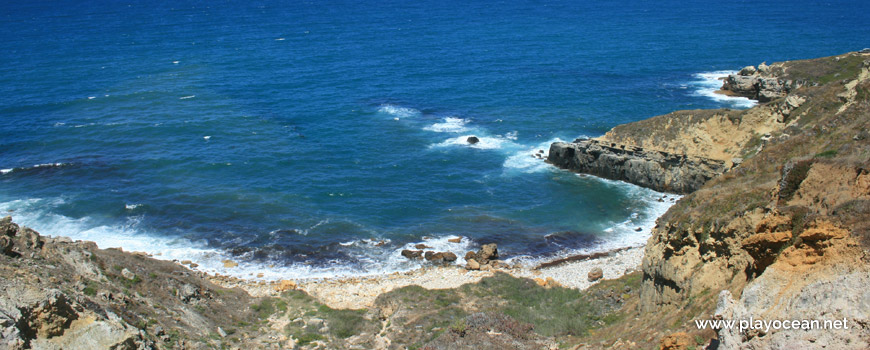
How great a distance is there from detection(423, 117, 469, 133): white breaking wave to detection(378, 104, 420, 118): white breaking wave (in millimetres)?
5761

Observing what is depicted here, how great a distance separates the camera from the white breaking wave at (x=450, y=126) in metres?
86.4

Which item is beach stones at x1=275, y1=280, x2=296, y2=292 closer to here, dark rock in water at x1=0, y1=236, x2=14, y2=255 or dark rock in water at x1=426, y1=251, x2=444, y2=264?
dark rock in water at x1=426, y1=251, x2=444, y2=264

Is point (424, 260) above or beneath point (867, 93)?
beneath

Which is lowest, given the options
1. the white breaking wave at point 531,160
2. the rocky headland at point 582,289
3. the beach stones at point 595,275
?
the white breaking wave at point 531,160

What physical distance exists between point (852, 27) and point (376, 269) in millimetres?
148504

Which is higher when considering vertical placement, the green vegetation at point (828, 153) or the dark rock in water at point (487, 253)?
the green vegetation at point (828, 153)

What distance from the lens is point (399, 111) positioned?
94062 millimetres

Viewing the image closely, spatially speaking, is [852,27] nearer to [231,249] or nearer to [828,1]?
[828,1]

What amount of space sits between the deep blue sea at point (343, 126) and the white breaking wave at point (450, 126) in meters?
0.41

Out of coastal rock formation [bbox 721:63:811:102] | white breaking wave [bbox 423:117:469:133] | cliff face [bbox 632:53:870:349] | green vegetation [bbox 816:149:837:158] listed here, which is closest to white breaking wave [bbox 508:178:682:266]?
cliff face [bbox 632:53:870:349]

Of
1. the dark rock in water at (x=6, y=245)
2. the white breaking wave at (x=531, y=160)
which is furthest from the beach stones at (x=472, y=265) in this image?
the dark rock in water at (x=6, y=245)

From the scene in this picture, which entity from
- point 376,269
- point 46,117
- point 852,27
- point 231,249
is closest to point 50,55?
point 46,117

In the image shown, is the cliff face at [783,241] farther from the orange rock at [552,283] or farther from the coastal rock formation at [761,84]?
the coastal rock formation at [761,84]

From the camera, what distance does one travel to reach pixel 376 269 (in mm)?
51594
